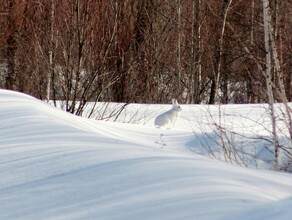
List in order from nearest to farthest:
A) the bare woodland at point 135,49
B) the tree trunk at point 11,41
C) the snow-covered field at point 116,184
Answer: the snow-covered field at point 116,184 < the bare woodland at point 135,49 < the tree trunk at point 11,41

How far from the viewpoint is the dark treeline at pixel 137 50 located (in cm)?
907

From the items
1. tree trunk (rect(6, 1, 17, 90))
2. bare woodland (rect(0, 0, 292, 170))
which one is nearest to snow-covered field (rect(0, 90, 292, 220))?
bare woodland (rect(0, 0, 292, 170))

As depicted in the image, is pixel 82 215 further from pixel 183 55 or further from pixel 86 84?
pixel 183 55

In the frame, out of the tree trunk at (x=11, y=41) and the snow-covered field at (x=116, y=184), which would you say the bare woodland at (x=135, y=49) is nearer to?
the tree trunk at (x=11, y=41)

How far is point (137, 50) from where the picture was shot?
15602mm

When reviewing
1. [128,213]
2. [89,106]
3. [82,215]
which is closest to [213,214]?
[128,213]

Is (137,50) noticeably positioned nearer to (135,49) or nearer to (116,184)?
(135,49)

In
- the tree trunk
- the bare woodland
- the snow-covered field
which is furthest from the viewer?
the tree trunk

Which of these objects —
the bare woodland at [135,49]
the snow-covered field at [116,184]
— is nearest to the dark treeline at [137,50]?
the bare woodland at [135,49]

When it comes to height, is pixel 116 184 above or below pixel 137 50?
below

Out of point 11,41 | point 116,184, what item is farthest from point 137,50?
point 116,184

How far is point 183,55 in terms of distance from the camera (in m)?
17.1

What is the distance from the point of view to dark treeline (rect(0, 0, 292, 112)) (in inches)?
357

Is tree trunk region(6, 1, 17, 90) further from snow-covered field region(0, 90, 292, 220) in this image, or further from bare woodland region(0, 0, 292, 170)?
snow-covered field region(0, 90, 292, 220)
